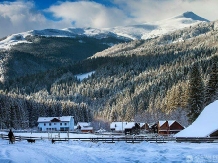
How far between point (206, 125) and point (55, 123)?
3886 inches

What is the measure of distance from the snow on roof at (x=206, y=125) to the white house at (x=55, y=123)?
297 ft

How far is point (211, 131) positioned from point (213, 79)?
64.5 ft

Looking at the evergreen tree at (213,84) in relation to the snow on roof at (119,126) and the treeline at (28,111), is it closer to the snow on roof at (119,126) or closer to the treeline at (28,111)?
the snow on roof at (119,126)

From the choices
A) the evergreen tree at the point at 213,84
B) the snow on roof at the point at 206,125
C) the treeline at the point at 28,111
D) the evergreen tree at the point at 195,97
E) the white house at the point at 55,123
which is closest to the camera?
the snow on roof at the point at 206,125

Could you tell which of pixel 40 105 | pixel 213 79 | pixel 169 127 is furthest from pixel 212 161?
pixel 40 105

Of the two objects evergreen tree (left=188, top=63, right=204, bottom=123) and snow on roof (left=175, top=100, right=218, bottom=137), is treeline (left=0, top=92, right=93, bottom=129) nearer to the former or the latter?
evergreen tree (left=188, top=63, right=204, bottom=123)

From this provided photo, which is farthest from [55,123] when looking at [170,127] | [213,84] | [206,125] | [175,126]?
[206,125]

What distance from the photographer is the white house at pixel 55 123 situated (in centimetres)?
13212

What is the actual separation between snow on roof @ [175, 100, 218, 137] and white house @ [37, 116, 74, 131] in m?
90.6

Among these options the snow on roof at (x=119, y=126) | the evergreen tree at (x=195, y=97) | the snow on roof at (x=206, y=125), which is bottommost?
the snow on roof at (x=119, y=126)

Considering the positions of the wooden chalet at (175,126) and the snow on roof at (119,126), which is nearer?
the wooden chalet at (175,126)

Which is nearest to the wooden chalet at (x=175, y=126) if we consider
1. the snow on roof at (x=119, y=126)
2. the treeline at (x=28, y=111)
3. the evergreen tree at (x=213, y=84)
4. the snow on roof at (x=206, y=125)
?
the snow on roof at (x=119, y=126)

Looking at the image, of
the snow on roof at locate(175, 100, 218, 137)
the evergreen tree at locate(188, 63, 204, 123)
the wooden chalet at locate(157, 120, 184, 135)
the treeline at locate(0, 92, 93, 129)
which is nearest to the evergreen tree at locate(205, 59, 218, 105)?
the evergreen tree at locate(188, 63, 204, 123)

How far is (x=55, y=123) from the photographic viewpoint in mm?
136125
